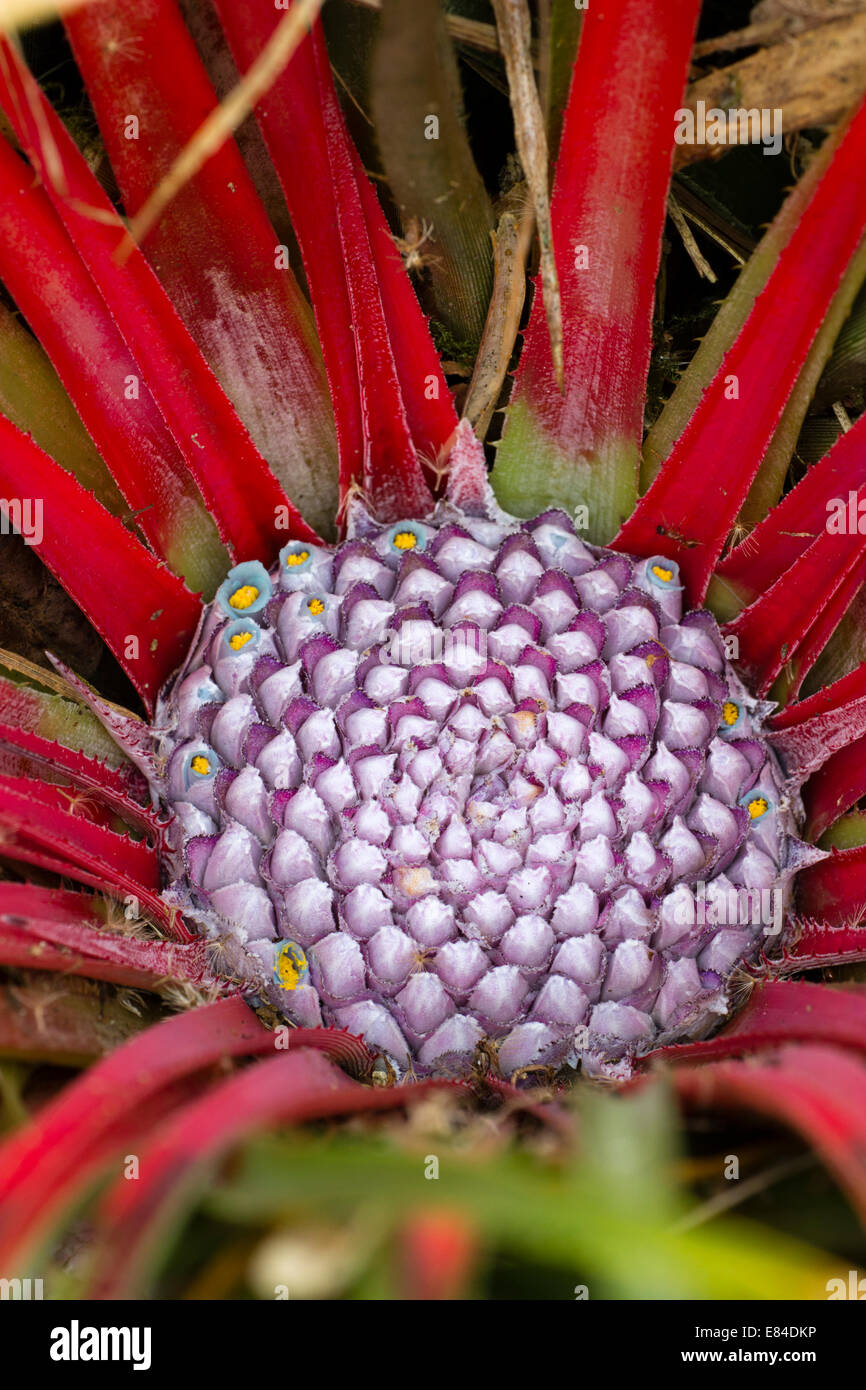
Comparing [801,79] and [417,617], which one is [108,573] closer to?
[417,617]

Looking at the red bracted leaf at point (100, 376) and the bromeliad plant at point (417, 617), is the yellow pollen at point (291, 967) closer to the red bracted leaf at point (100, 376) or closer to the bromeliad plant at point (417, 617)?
the bromeliad plant at point (417, 617)

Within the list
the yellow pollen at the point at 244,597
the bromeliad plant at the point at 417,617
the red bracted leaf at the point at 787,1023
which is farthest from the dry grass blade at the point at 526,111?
the red bracted leaf at the point at 787,1023

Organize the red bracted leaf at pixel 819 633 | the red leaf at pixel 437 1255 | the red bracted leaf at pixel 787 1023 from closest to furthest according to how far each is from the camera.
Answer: the red leaf at pixel 437 1255
the red bracted leaf at pixel 787 1023
the red bracted leaf at pixel 819 633

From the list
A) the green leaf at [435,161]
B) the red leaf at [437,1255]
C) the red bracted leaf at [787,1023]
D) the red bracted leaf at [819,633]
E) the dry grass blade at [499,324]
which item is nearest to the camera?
Answer: the red leaf at [437,1255]

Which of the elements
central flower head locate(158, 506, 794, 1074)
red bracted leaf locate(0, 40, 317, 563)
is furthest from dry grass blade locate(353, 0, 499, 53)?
central flower head locate(158, 506, 794, 1074)

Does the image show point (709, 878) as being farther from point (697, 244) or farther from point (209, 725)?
point (697, 244)

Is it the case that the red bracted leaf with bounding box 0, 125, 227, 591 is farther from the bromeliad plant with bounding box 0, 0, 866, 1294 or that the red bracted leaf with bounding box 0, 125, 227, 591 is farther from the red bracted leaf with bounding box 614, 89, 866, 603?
the red bracted leaf with bounding box 614, 89, 866, 603

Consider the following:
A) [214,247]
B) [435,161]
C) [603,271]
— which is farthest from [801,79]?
[214,247]
